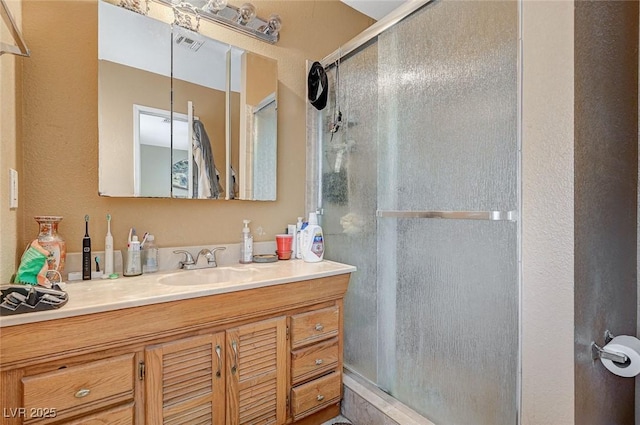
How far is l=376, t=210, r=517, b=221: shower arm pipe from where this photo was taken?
1.14 m

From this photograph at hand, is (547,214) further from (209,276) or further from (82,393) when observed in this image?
(82,393)

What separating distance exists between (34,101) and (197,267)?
97 centimetres

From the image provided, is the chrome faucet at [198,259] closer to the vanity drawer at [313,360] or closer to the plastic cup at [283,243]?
the plastic cup at [283,243]

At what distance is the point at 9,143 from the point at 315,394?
1.64 m

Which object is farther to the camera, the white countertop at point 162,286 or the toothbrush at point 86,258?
the toothbrush at point 86,258

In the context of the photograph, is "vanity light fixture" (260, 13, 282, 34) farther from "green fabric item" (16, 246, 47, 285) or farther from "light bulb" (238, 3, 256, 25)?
"green fabric item" (16, 246, 47, 285)

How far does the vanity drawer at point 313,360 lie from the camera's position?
4.90ft

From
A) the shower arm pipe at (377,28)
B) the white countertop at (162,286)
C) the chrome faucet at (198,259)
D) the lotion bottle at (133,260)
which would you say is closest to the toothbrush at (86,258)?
the white countertop at (162,286)

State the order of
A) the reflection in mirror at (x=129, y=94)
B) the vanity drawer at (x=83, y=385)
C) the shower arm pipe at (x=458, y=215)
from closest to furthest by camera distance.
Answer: the vanity drawer at (x=83, y=385) < the shower arm pipe at (x=458, y=215) < the reflection in mirror at (x=129, y=94)

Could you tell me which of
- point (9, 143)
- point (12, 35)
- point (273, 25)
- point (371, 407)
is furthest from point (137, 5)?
point (371, 407)

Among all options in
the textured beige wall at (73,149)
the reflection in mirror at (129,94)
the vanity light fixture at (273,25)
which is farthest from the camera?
the vanity light fixture at (273,25)

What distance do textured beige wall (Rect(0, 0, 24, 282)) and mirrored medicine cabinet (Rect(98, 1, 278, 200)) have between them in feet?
0.87

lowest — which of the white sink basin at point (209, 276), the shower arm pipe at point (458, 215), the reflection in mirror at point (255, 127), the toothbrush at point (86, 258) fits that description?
the white sink basin at point (209, 276)

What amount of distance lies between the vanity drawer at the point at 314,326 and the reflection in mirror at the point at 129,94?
897mm
